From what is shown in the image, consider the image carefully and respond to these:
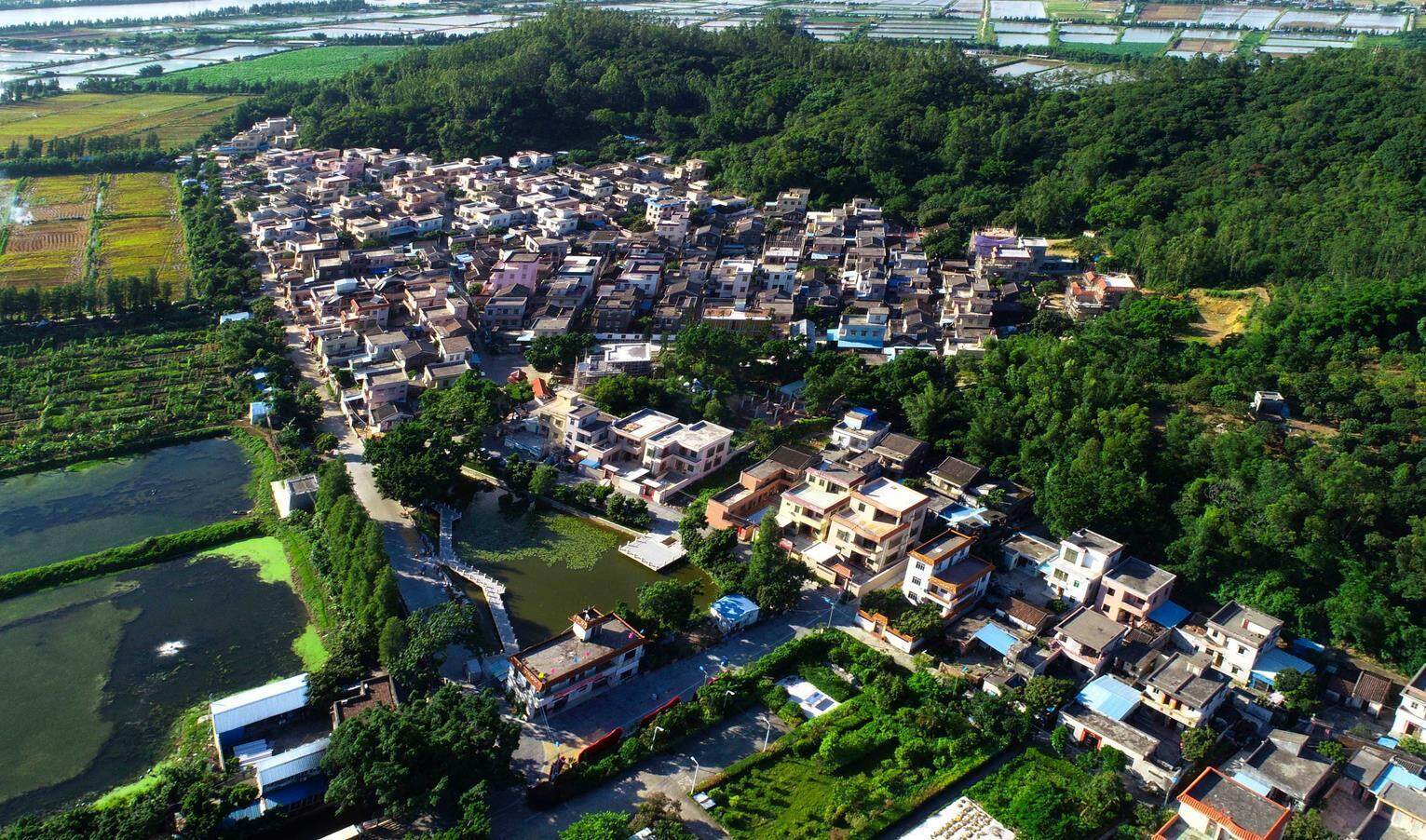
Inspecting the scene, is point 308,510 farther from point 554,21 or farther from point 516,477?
point 554,21

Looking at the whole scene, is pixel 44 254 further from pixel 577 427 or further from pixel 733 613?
pixel 733 613

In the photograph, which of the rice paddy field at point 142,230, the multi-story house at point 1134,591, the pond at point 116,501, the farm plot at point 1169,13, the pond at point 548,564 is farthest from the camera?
the farm plot at point 1169,13

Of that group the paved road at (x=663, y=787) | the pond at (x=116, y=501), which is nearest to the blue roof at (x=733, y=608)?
the paved road at (x=663, y=787)

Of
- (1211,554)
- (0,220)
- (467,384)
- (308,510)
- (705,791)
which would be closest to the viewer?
(705,791)

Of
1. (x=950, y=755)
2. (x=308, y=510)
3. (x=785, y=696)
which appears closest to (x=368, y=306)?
(x=308, y=510)

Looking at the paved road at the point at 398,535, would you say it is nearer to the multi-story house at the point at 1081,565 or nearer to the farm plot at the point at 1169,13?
the multi-story house at the point at 1081,565

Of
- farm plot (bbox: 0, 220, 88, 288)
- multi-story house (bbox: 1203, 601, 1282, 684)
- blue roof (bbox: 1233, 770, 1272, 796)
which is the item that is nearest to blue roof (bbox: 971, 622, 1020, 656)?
multi-story house (bbox: 1203, 601, 1282, 684)

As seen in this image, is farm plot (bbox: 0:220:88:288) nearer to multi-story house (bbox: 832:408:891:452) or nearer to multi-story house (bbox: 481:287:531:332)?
multi-story house (bbox: 481:287:531:332)
